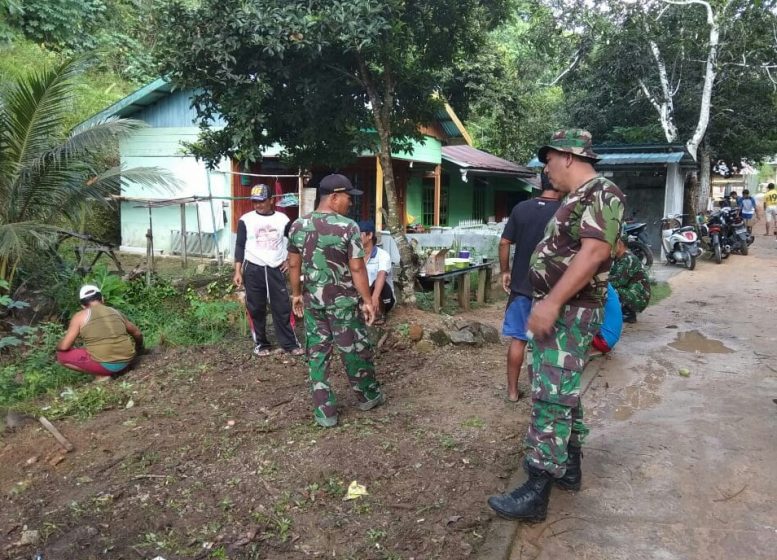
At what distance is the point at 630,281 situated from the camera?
6.95 meters

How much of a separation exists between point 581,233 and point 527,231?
1.67 m

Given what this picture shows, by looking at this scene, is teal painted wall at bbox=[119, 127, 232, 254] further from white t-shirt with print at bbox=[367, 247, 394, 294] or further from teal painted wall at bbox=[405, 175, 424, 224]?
white t-shirt with print at bbox=[367, 247, 394, 294]

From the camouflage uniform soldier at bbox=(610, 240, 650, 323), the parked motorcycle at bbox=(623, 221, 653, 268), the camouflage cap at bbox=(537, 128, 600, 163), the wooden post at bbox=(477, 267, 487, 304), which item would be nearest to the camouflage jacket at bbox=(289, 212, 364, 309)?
the camouflage cap at bbox=(537, 128, 600, 163)

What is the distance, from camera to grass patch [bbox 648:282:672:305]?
9258 mm

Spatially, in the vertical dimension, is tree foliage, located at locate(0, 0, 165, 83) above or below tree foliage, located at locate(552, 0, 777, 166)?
above

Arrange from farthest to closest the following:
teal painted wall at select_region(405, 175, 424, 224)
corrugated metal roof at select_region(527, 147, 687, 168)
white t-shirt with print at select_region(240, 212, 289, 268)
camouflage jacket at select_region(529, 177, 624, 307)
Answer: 1. teal painted wall at select_region(405, 175, 424, 224)
2. corrugated metal roof at select_region(527, 147, 687, 168)
3. white t-shirt with print at select_region(240, 212, 289, 268)
4. camouflage jacket at select_region(529, 177, 624, 307)

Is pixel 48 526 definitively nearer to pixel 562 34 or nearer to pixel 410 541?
pixel 410 541

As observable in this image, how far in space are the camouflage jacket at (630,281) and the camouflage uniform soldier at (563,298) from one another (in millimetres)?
4199

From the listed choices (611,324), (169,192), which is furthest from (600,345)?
(169,192)

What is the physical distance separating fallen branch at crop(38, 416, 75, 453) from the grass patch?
768cm

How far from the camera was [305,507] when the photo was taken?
10.00ft

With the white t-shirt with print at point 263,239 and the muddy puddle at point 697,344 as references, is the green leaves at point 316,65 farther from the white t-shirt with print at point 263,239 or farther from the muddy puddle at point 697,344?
the muddy puddle at point 697,344

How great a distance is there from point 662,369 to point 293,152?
5.06 meters

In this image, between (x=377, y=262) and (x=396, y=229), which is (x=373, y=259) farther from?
(x=396, y=229)
